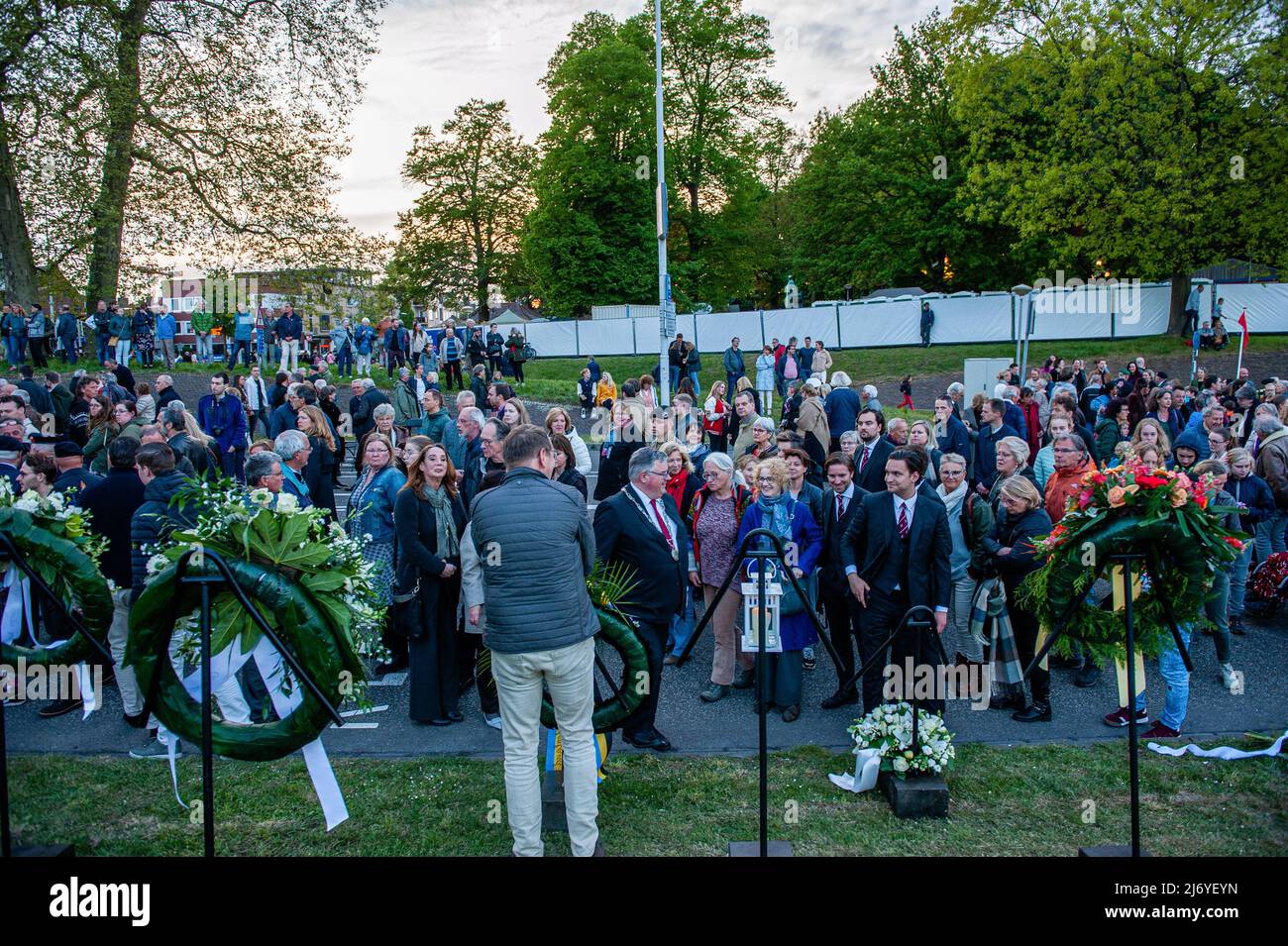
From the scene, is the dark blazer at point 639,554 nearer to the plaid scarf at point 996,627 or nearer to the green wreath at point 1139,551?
the green wreath at point 1139,551

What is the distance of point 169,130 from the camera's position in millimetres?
21000

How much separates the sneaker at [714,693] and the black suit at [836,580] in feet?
3.09

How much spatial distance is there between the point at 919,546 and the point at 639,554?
1.93 metres

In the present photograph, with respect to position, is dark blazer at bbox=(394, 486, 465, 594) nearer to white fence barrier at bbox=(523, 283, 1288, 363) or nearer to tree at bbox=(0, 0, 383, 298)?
tree at bbox=(0, 0, 383, 298)

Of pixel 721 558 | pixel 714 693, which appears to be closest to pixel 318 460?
pixel 721 558

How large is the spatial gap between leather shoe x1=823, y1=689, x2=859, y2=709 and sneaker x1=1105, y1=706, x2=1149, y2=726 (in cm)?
183

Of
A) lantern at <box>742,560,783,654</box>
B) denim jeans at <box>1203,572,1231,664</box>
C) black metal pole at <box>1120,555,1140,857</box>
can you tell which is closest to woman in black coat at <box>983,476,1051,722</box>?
denim jeans at <box>1203,572,1231,664</box>

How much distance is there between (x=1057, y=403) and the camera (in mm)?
11750

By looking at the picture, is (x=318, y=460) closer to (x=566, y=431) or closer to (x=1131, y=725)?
(x=566, y=431)

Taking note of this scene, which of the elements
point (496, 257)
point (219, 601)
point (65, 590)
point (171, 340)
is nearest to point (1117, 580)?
point (219, 601)

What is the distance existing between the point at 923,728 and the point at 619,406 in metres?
5.95

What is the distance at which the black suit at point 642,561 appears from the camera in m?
6.20

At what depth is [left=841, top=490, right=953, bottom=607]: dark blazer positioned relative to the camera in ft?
20.3
